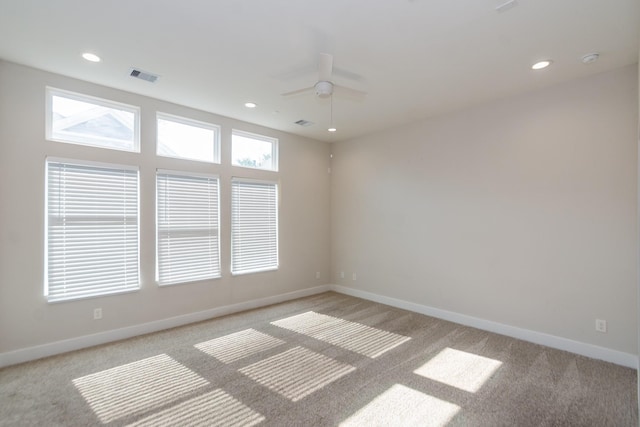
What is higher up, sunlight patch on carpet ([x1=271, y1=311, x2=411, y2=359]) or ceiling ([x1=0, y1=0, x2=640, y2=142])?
ceiling ([x1=0, y1=0, x2=640, y2=142])

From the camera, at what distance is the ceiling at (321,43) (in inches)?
89.4

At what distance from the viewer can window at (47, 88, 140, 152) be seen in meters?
3.38

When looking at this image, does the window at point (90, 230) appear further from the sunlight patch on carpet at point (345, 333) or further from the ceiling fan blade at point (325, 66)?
the ceiling fan blade at point (325, 66)

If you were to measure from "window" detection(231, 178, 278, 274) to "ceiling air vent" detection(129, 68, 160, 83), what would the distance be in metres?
1.75

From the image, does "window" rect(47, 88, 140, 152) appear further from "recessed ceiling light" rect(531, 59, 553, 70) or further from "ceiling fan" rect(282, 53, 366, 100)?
"recessed ceiling light" rect(531, 59, 553, 70)

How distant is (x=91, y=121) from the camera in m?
3.59

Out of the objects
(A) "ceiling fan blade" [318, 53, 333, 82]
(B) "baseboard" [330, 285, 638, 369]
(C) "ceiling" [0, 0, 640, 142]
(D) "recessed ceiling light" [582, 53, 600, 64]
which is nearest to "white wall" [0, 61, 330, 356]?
(C) "ceiling" [0, 0, 640, 142]

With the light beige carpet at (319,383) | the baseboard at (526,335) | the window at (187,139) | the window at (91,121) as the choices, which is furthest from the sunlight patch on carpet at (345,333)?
the window at (91,121)

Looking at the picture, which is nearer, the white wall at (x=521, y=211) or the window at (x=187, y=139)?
the white wall at (x=521, y=211)

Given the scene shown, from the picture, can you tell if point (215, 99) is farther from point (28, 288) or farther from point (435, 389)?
point (435, 389)

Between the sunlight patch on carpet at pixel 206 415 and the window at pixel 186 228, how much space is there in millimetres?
2017

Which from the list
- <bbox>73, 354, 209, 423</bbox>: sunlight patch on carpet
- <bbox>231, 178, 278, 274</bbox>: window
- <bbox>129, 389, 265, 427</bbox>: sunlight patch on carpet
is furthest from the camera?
<bbox>231, 178, 278, 274</bbox>: window

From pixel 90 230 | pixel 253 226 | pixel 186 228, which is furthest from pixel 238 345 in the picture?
pixel 90 230

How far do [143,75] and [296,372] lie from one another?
3439 millimetres
